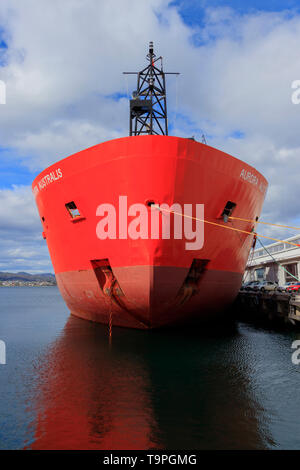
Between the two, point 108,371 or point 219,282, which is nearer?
point 108,371

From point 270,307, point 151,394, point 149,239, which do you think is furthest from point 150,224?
point 270,307

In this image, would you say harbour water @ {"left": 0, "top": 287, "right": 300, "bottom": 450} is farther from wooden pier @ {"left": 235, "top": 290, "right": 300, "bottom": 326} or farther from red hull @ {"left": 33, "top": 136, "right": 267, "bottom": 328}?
wooden pier @ {"left": 235, "top": 290, "right": 300, "bottom": 326}

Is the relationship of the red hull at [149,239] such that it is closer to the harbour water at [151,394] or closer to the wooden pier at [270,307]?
the harbour water at [151,394]

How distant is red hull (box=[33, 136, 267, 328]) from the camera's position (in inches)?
348

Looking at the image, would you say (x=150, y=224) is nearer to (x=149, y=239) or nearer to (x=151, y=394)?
(x=149, y=239)

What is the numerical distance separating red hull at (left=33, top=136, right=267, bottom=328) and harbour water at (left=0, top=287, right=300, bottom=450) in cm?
142

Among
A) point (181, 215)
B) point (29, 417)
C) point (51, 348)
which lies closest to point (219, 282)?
point (181, 215)

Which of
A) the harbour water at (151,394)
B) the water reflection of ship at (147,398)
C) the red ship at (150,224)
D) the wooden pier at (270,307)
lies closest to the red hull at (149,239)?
the red ship at (150,224)

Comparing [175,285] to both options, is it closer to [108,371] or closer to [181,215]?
[181,215]

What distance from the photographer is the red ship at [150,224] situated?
882 centimetres

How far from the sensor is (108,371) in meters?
7.31

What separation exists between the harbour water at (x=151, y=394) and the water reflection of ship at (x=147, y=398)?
0.06 ft

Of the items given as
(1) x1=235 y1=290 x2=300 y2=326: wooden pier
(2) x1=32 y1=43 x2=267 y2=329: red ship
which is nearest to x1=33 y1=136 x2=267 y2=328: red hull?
(2) x1=32 y1=43 x2=267 y2=329: red ship
